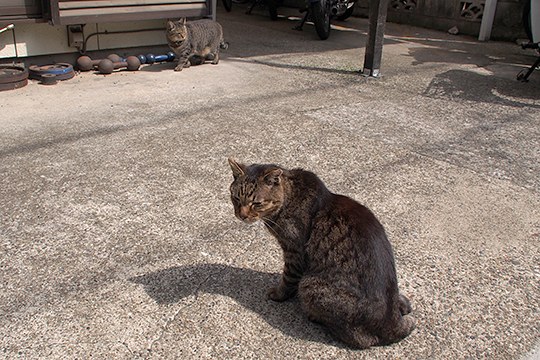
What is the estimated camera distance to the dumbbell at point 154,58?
6.34 meters

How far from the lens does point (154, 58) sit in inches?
252

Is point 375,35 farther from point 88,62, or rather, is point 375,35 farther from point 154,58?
point 88,62

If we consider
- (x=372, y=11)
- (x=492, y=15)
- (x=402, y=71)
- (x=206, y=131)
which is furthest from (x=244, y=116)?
(x=492, y=15)

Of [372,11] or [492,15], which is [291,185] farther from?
[492,15]

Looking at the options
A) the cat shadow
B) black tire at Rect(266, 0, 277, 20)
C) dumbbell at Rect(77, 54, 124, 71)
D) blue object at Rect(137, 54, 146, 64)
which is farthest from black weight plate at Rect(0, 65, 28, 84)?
black tire at Rect(266, 0, 277, 20)

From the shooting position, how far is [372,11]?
6.10 m

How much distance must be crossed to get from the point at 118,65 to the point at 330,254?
183 inches

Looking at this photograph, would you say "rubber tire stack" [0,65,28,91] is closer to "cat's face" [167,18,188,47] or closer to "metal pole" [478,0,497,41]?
"cat's face" [167,18,188,47]

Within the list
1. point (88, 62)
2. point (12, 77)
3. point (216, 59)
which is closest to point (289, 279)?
point (12, 77)

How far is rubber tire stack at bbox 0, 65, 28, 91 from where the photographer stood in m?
5.11

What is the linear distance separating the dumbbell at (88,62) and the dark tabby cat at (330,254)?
4.18 metres

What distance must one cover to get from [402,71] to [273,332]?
203 inches

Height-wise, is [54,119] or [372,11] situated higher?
[372,11]

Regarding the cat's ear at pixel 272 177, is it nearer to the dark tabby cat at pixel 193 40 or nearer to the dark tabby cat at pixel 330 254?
the dark tabby cat at pixel 330 254
